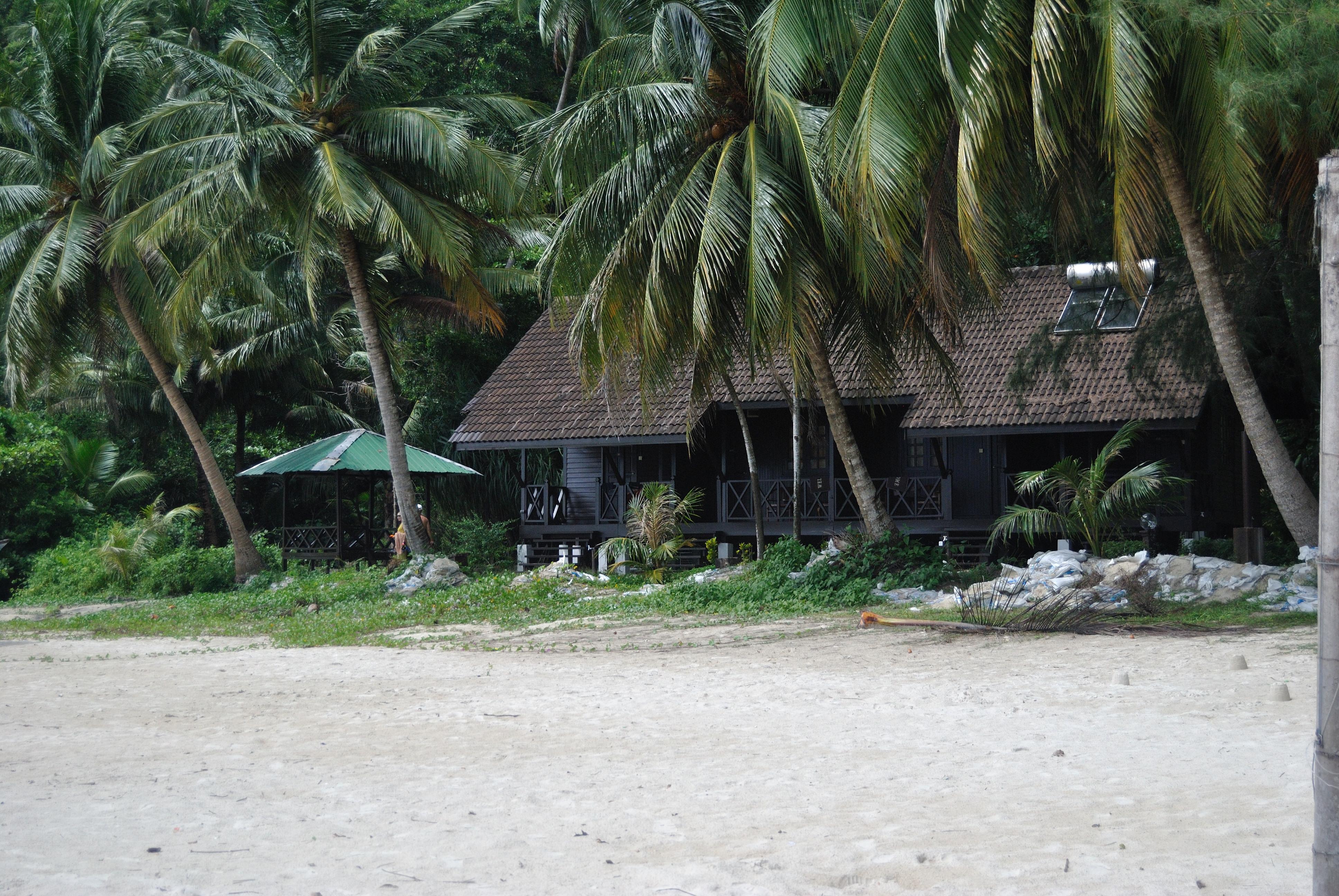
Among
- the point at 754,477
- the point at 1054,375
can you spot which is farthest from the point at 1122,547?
the point at 754,477

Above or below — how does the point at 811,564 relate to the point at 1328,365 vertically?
below

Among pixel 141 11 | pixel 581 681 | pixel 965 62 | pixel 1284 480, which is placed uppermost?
pixel 141 11

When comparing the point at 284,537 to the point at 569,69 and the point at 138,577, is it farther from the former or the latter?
the point at 569,69

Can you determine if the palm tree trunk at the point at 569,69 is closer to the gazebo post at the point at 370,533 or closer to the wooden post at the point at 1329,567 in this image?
the gazebo post at the point at 370,533

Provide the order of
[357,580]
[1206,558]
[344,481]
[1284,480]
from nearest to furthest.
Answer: [1284,480]
[1206,558]
[357,580]
[344,481]

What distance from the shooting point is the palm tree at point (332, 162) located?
60.4 ft

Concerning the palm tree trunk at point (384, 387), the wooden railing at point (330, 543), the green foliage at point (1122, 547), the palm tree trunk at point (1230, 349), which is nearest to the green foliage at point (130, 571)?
the wooden railing at point (330, 543)

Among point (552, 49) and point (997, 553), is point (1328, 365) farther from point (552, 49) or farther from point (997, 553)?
point (552, 49)

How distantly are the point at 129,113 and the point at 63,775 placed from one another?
18886mm

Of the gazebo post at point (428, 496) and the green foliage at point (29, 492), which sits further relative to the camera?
the green foliage at point (29, 492)

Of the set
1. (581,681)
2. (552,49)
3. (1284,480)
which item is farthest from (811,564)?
(552,49)

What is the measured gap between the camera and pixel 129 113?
21828 mm

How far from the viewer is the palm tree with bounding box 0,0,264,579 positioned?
67.2 ft

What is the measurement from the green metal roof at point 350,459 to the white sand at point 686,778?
517 inches
